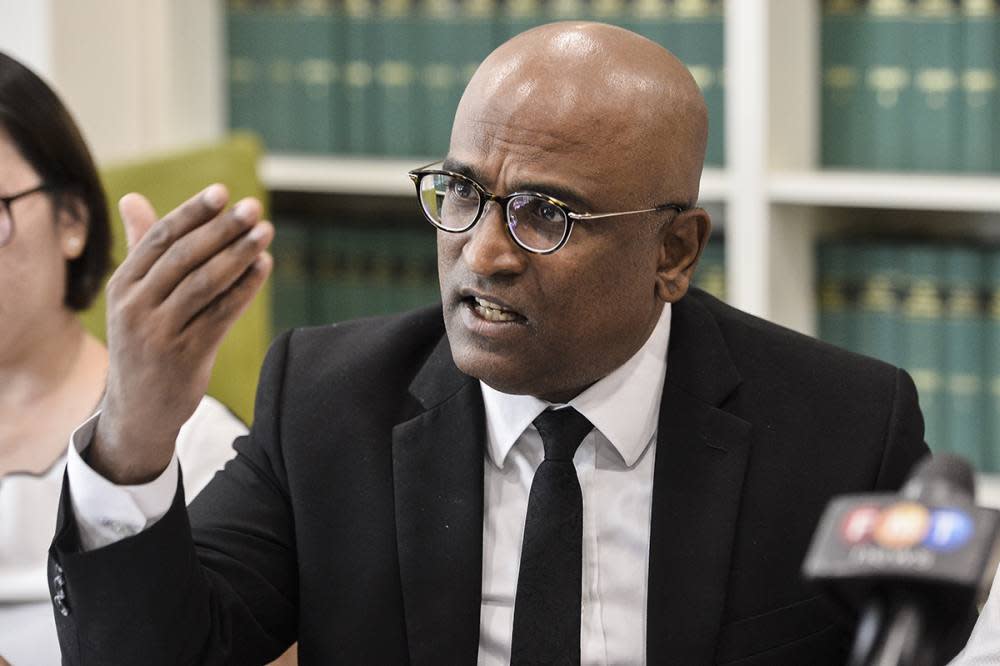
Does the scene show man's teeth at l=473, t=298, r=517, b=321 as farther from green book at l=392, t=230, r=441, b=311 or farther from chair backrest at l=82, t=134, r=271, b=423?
green book at l=392, t=230, r=441, b=311

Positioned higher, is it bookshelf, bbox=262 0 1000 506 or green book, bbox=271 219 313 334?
bookshelf, bbox=262 0 1000 506

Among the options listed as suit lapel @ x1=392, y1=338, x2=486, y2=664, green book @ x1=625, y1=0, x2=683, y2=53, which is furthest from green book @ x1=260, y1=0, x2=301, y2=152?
suit lapel @ x1=392, y1=338, x2=486, y2=664

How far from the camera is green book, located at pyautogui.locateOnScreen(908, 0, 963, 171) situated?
2643 mm

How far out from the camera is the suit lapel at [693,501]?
Result: 1354 mm

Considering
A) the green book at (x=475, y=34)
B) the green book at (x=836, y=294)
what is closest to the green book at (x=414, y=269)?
the green book at (x=475, y=34)

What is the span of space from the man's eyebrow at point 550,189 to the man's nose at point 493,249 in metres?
0.03

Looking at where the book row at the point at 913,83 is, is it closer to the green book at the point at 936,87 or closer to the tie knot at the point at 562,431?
the green book at the point at 936,87

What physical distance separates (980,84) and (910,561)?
6.91ft

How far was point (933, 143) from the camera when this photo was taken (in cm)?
270

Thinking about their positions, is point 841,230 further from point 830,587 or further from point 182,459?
point 830,587

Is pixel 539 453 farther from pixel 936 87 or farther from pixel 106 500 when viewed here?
pixel 936 87

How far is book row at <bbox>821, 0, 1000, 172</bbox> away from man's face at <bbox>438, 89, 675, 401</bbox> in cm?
152

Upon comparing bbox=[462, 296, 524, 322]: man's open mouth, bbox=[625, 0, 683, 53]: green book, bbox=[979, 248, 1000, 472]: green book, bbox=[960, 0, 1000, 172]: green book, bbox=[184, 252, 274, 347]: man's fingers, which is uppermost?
bbox=[625, 0, 683, 53]: green book

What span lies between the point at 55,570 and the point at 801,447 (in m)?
0.69
